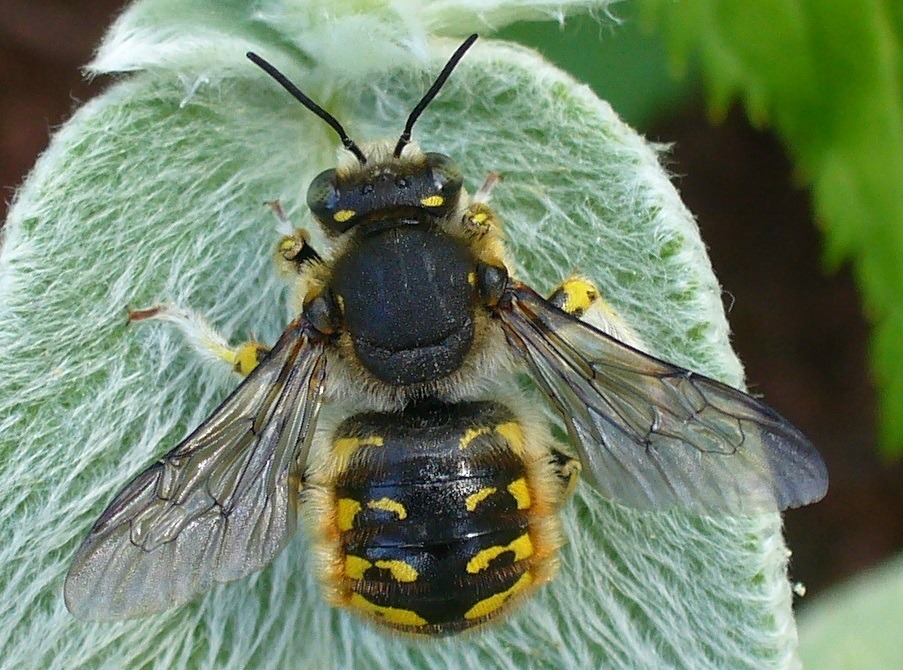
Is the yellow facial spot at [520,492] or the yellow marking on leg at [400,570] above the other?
the yellow facial spot at [520,492]

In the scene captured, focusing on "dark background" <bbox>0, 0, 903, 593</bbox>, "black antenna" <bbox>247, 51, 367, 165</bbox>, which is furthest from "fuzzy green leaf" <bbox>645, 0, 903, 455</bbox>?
"black antenna" <bbox>247, 51, 367, 165</bbox>

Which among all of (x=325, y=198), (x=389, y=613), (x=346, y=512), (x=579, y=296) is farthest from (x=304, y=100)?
(x=389, y=613)

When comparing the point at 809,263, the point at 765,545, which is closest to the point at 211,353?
the point at 765,545

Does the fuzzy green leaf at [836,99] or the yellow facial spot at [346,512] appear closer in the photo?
the yellow facial spot at [346,512]

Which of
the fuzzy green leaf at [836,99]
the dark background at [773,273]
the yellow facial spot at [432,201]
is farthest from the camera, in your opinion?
the dark background at [773,273]

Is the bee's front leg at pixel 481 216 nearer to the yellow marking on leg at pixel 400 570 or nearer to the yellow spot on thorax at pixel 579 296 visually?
the yellow spot on thorax at pixel 579 296

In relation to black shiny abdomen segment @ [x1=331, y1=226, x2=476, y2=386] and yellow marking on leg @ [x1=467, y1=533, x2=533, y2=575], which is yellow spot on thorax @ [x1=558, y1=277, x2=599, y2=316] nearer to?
black shiny abdomen segment @ [x1=331, y1=226, x2=476, y2=386]

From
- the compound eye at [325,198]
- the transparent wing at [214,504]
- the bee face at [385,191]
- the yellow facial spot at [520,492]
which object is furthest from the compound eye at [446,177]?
the yellow facial spot at [520,492]
